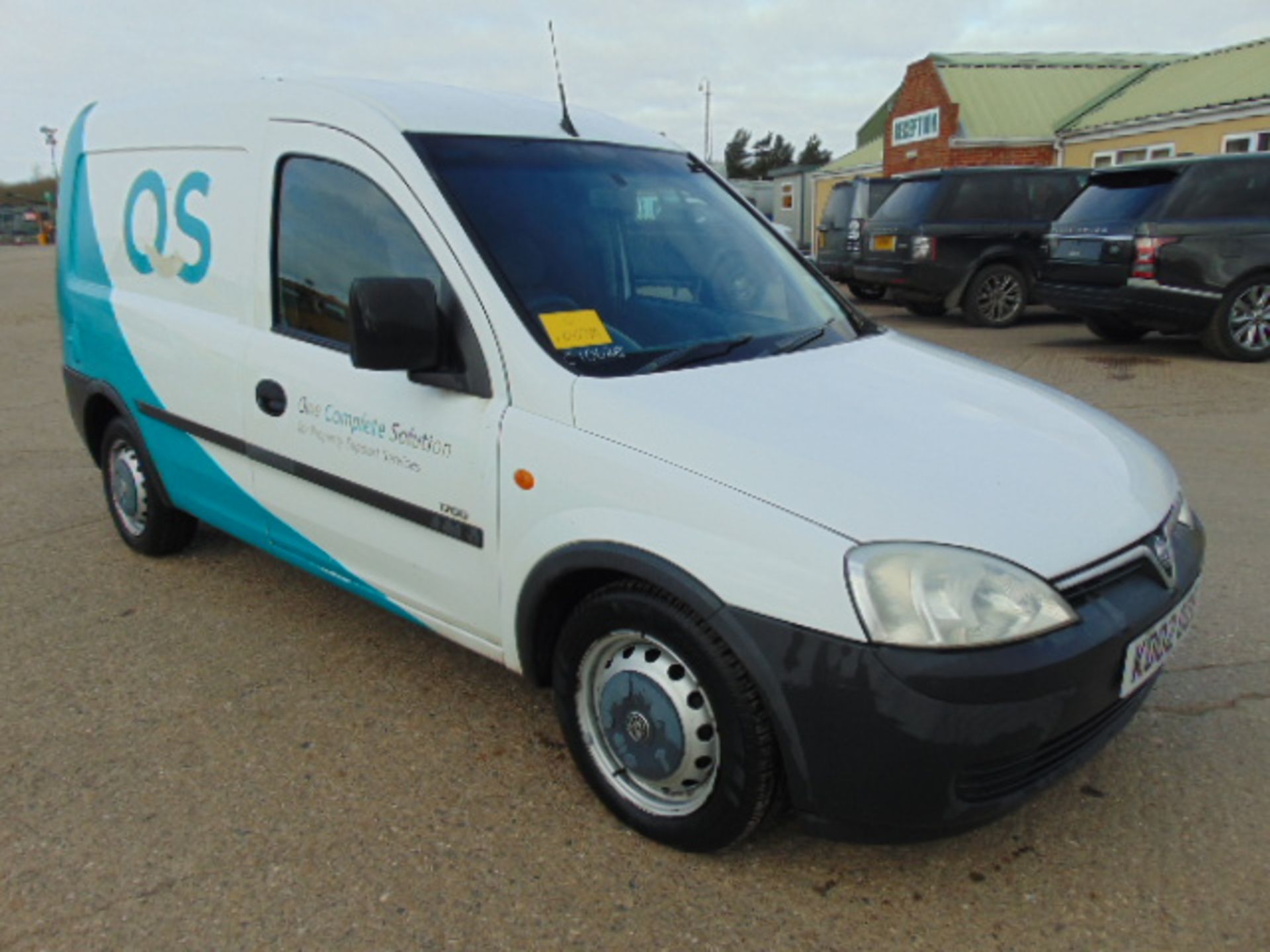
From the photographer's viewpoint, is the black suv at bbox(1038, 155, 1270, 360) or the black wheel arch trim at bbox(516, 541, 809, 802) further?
the black suv at bbox(1038, 155, 1270, 360)

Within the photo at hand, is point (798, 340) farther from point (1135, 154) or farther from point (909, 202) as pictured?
point (1135, 154)

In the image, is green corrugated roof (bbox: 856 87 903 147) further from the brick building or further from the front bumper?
the front bumper

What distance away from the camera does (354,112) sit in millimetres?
3037

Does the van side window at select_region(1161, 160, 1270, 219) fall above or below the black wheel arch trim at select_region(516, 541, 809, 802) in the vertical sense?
above

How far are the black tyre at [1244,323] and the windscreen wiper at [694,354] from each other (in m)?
8.31

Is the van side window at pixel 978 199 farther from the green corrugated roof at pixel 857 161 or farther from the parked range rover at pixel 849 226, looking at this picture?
the green corrugated roof at pixel 857 161

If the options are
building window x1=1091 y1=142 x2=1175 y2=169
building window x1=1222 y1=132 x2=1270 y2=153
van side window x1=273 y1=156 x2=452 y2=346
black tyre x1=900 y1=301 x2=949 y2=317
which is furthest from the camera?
building window x1=1091 y1=142 x2=1175 y2=169

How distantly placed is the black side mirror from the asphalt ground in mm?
1188

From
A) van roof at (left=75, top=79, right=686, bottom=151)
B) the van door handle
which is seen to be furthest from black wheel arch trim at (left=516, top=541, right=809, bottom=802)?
van roof at (left=75, top=79, right=686, bottom=151)

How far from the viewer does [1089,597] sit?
2244mm

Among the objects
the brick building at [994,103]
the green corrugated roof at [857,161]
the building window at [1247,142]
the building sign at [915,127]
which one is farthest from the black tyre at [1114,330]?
the green corrugated roof at [857,161]

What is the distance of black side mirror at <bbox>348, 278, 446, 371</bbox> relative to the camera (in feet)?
8.33

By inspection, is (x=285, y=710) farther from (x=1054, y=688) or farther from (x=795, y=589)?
(x=1054, y=688)

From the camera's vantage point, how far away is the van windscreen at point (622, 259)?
2.77 meters
